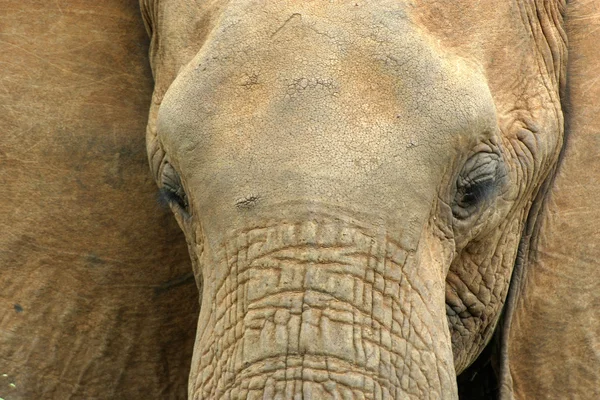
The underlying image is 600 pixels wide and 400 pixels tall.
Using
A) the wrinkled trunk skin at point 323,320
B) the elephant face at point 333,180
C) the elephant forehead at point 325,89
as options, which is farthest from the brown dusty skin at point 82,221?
the wrinkled trunk skin at point 323,320

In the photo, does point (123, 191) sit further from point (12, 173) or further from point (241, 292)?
point (241, 292)

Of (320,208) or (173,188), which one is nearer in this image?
(320,208)

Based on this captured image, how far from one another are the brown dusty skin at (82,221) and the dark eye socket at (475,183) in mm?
739

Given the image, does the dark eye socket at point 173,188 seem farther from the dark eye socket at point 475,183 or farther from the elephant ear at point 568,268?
the elephant ear at point 568,268

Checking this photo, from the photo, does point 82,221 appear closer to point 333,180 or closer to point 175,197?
point 175,197

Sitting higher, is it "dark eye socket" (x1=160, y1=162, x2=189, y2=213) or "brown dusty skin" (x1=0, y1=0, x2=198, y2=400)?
"dark eye socket" (x1=160, y1=162, x2=189, y2=213)

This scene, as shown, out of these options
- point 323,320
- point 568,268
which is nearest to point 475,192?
point 568,268

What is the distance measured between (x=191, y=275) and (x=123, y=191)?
0.23 metres

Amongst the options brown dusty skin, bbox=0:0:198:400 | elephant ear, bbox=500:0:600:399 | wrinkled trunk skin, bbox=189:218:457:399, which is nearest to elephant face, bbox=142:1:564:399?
wrinkled trunk skin, bbox=189:218:457:399

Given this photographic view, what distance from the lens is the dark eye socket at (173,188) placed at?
3.15m

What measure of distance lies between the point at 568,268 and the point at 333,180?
713 millimetres

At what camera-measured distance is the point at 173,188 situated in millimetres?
3180

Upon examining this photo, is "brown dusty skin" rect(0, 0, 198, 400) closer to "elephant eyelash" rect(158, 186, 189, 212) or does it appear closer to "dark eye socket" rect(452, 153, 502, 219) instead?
"elephant eyelash" rect(158, 186, 189, 212)

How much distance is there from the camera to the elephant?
9.21 feet
